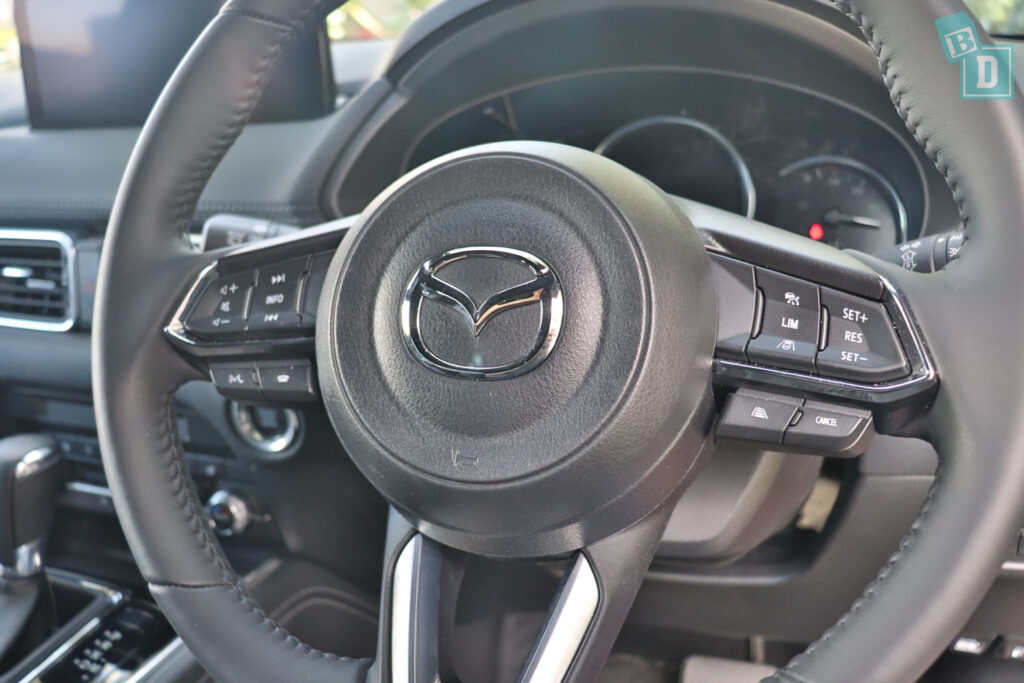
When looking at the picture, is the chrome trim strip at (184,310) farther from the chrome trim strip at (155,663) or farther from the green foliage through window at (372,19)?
the green foliage through window at (372,19)

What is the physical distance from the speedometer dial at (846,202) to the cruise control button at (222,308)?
2.46ft

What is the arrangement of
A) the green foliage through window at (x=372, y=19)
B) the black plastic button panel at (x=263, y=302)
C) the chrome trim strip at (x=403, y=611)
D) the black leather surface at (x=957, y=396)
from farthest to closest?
1. the green foliage through window at (x=372, y=19)
2. the black plastic button panel at (x=263, y=302)
3. the chrome trim strip at (x=403, y=611)
4. the black leather surface at (x=957, y=396)

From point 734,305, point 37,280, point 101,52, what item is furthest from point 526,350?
point 101,52

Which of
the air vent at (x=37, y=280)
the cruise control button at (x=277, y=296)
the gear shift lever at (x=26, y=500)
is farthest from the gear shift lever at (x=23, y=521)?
the cruise control button at (x=277, y=296)

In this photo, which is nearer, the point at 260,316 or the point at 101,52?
the point at 260,316

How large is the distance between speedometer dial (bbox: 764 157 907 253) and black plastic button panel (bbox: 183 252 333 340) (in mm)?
704

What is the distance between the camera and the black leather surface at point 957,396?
0.70 metres

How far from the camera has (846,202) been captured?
132 cm

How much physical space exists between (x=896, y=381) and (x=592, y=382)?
232mm

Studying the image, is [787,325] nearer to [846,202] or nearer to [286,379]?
[286,379]

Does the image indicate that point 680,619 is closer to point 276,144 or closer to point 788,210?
point 788,210

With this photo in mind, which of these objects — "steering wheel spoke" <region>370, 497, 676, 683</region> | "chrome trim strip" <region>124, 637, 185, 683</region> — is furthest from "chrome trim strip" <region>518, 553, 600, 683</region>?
"chrome trim strip" <region>124, 637, 185, 683</region>

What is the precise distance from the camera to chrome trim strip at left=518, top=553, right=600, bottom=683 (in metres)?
0.79

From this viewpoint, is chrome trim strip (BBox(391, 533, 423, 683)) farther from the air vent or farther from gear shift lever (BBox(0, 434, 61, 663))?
the air vent
